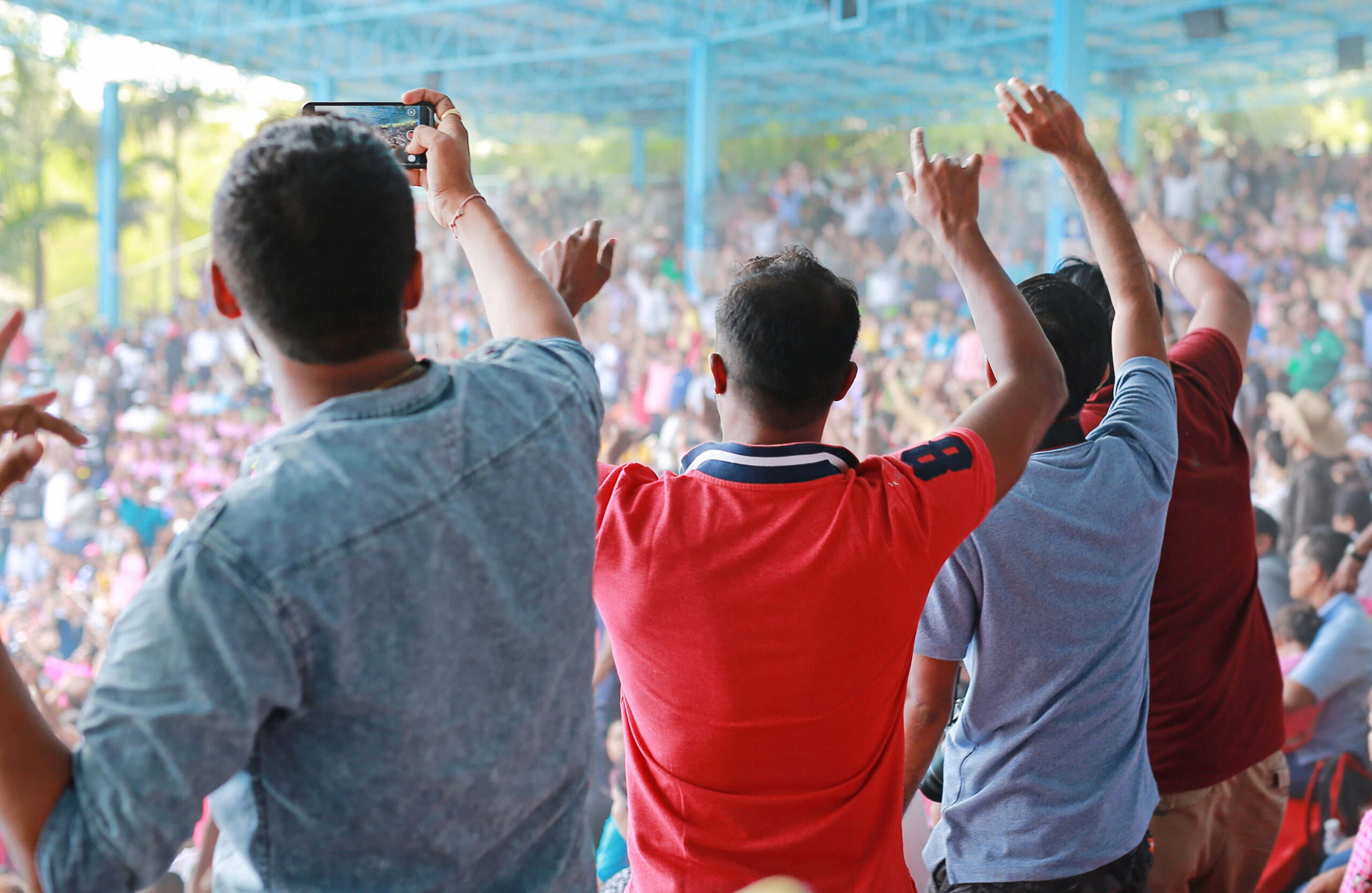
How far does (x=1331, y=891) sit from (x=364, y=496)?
2510 millimetres

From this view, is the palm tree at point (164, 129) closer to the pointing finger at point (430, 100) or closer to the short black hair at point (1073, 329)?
the pointing finger at point (430, 100)

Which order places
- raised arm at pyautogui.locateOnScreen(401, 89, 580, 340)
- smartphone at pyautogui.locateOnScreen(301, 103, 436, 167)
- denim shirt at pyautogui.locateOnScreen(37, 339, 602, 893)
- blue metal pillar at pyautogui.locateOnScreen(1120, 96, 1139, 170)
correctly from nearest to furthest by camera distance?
1. denim shirt at pyautogui.locateOnScreen(37, 339, 602, 893)
2. raised arm at pyautogui.locateOnScreen(401, 89, 580, 340)
3. smartphone at pyautogui.locateOnScreen(301, 103, 436, 167)
4. blue metal pillar at pyautogui.locateOnScreen(1120, 96, 1139, 170)

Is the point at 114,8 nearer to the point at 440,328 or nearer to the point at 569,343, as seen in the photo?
the point at 440,328

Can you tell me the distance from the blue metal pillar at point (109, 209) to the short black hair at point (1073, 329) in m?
16.0

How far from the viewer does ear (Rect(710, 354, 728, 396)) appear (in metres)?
1.29

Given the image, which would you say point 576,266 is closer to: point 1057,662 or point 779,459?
point 779,459

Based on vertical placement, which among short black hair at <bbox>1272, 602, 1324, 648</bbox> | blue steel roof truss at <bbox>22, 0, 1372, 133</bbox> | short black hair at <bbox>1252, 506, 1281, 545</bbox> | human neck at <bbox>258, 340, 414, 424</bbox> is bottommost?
short black hair at <bbox>1272, 602, 1324, 648</bbox>

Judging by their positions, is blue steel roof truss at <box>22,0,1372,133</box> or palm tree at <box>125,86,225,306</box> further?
palm tree at <box>125,86,225,306</box>

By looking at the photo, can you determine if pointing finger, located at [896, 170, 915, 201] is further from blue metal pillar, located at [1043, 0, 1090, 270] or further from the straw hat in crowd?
blue metal pillar, located at [1043, 0, 1090, 270]

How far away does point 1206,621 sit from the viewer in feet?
5.69

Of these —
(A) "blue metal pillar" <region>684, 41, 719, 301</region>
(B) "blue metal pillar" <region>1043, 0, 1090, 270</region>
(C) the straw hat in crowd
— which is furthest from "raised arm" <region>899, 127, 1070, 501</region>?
(A) "blue metal pillar" <region>684, 41, 719, 301</region>

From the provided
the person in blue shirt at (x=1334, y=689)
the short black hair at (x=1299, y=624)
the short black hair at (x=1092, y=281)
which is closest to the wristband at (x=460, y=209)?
the short black hair at (x=1092, y=281)

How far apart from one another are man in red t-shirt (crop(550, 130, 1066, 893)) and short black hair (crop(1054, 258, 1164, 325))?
0.74 m

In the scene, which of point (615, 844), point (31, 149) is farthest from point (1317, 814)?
point (31, 149)
